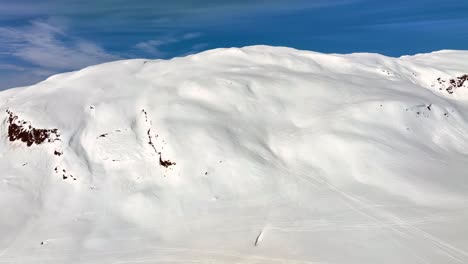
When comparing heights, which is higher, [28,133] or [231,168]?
[28,133]

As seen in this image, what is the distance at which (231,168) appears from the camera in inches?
704

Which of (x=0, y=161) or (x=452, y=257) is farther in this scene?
(x=0, y=161)

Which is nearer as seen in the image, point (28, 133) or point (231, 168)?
point (231, 168)

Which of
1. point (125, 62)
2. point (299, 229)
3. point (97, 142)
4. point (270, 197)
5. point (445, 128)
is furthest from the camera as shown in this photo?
point (125, 62)

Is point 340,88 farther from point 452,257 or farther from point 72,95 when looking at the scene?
point 72,95

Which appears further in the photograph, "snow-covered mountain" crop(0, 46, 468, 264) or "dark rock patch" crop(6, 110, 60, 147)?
"dark rock patch" crop(6, 110, 60, 147)

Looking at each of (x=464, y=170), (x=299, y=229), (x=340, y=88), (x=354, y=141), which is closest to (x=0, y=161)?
(x=299, y=229)

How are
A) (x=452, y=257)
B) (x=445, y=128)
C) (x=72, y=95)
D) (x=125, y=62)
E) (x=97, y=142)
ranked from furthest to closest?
1. (x=125, y=62)
2. (x=72, y=95)
3. (x=445, y=128)
4. (x=97, y=142)
5. (x=452, y=257)

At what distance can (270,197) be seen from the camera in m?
16.5

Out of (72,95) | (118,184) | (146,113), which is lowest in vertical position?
(118,184)

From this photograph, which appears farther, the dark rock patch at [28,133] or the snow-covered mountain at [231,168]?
the dark rock patch at [28,133]

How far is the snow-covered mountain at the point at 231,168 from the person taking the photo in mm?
13953

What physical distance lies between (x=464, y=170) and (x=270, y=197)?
9.84 meters

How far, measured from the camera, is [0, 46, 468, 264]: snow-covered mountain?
1395 cm
